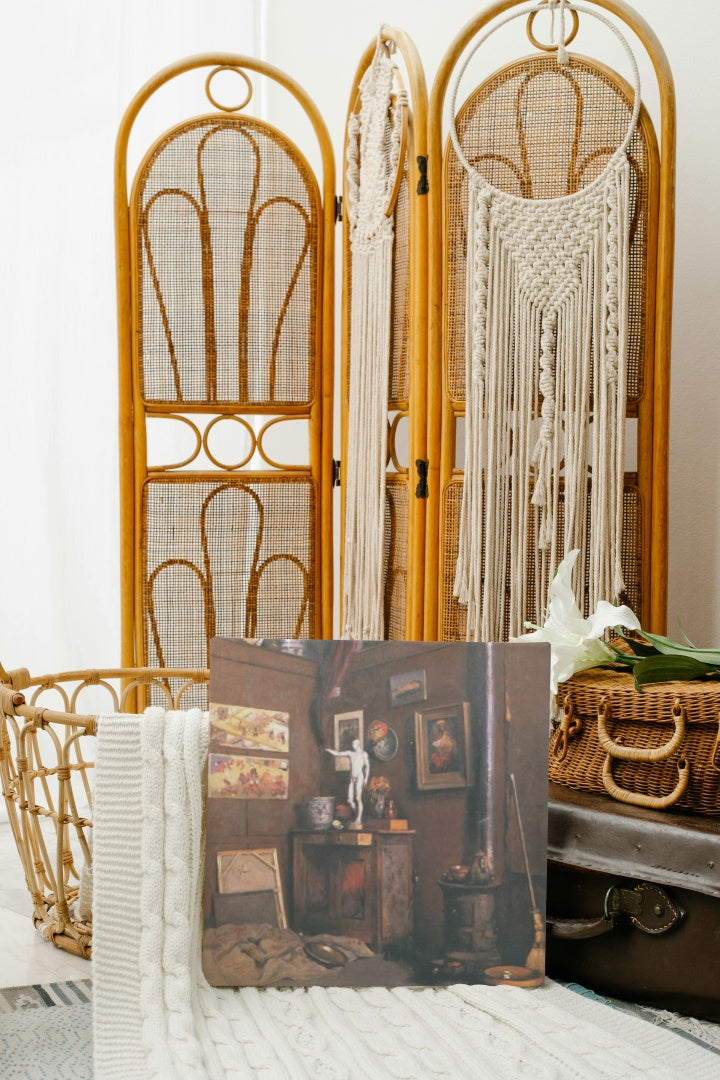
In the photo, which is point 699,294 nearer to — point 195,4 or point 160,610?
point 160,610

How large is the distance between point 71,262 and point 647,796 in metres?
1.43

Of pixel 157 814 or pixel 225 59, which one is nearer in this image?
pixel 157 814

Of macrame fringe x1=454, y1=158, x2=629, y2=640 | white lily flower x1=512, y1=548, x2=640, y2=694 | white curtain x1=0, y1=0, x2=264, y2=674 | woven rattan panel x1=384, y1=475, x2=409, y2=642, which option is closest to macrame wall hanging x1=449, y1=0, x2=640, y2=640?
macrame fringe x1=454, y1=158, x2=629, y2=640

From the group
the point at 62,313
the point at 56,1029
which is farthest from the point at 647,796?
the point at 62,313

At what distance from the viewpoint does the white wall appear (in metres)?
1.83

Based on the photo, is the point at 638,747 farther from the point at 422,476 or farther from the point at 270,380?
the point at 270,380

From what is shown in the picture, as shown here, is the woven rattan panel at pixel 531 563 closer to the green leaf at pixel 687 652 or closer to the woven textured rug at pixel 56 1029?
the green leaf at pixel 687 652

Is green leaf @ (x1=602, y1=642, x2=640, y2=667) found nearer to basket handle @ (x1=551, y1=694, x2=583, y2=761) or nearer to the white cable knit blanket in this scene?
basket handle @ (x1=551, y1=694, x2=583, y2=761)

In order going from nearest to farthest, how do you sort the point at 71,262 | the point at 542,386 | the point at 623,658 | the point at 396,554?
the point at 623,658 < the point at 542,386 < the point at 396,554 < the point at 71,262

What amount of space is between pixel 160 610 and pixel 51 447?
524 mm

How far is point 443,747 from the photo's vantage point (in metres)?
0.83

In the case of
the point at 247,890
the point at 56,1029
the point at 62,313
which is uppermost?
the point at 62,313

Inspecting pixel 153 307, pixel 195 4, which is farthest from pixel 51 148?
pixel 153 307

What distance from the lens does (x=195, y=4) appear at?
6.53ft
